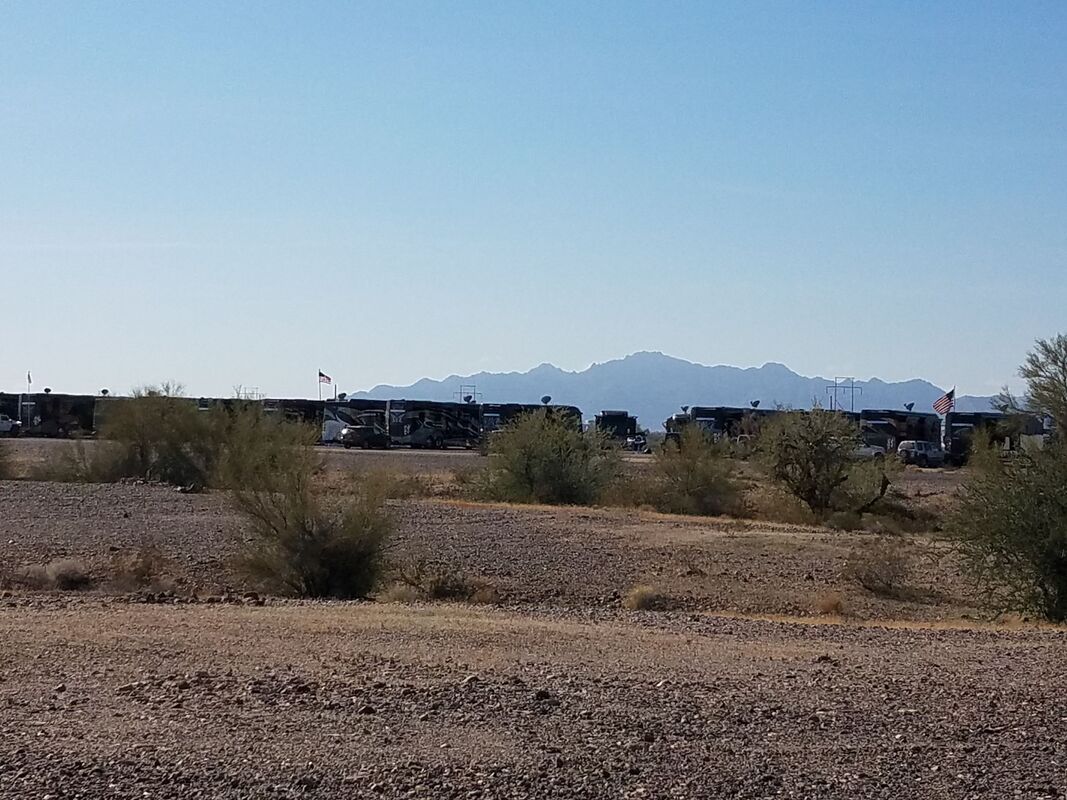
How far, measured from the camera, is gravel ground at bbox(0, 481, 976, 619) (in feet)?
88.5

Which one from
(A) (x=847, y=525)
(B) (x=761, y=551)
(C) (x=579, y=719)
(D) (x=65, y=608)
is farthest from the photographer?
(A) (x=847, y=525)

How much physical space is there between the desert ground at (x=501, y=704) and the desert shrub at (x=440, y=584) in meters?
3.53

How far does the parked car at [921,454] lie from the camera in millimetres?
90375

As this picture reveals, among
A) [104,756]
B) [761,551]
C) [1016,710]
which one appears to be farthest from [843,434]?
[104,756]

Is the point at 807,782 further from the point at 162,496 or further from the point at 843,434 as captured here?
the point at 843,434

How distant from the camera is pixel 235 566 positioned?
24.8m

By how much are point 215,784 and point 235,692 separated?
2.69 metres

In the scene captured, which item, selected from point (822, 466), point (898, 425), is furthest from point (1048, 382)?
point (898, 425)

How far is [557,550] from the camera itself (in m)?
32.1

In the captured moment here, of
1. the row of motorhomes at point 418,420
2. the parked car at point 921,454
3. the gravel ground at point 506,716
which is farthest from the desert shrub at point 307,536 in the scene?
the parked car at point 921,454

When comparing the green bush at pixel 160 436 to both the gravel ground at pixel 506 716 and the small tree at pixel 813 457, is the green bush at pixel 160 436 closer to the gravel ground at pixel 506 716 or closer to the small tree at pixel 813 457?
the small tree at pixel 813 457

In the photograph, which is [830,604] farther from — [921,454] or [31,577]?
[921,454]

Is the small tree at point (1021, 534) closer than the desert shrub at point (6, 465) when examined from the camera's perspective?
Yes

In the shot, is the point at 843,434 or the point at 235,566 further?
the point at 843,434
